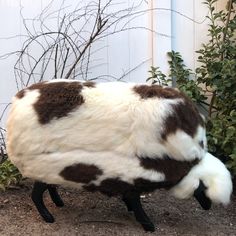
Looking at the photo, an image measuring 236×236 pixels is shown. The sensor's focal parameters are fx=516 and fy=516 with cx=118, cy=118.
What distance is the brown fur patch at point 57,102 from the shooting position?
342cm

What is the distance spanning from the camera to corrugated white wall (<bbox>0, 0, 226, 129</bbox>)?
16.3 feet

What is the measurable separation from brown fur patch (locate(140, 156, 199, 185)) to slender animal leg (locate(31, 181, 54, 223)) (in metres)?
0.79

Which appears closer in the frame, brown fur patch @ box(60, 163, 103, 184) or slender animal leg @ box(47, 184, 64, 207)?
brown fur patch @ box(60, 163, 103, 184)

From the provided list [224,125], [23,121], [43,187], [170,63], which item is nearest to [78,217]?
[43,187]

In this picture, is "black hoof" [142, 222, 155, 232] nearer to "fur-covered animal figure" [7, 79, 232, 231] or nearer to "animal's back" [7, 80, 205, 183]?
"fur-covered animal figure" [7, 79, 232, 231]

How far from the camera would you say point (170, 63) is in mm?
4992

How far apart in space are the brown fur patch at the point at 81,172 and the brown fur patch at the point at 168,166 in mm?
321

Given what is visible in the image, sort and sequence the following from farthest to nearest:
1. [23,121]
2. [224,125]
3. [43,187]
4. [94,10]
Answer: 1. [94,10]
2. [224,125]
3. [43,187]
4. [23,121]

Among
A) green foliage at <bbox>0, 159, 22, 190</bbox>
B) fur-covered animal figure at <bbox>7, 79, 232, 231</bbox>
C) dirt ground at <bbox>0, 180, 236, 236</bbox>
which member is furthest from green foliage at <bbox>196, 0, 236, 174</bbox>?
green foliage at <bbox>0, 159, 22, 190</bbox>

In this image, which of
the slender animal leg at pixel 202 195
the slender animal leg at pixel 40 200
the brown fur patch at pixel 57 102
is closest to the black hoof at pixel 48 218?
the slender animal leg at pixel 40 200

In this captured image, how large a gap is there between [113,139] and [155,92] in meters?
0.42

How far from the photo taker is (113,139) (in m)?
3.39

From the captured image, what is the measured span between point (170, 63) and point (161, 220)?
1719mm

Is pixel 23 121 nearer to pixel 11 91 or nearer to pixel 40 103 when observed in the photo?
pixel 40 103
